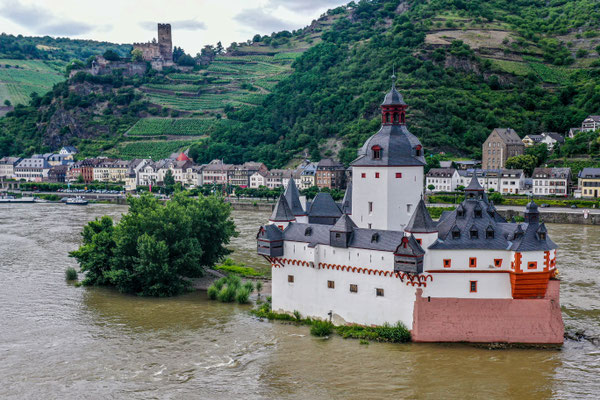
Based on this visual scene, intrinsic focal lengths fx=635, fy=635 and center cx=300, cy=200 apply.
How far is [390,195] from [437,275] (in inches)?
232

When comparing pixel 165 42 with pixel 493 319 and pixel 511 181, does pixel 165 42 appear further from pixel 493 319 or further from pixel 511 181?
pixel 493 319

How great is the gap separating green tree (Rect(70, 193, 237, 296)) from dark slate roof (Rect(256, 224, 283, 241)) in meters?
9.24

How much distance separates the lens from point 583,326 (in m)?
31.0

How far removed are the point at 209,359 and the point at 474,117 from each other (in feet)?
306

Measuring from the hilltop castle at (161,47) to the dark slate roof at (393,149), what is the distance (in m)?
167

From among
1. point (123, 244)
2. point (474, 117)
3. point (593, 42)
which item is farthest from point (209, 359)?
point (593, 42)

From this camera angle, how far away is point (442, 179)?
296 feet

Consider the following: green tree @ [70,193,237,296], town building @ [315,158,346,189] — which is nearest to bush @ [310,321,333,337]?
green tree @ [70,193,237,296]

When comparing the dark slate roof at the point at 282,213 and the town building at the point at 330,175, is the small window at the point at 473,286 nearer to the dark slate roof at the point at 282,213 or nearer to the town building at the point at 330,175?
the dark slate roof at the point at 282,213

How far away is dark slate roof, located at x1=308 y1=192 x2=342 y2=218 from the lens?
36812 millimetres

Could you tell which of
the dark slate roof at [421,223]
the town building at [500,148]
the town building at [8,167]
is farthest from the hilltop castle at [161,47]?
the dark slate roof at [421,223]

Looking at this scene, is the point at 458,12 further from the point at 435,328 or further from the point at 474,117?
the point at 435,328

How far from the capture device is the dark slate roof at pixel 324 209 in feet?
121

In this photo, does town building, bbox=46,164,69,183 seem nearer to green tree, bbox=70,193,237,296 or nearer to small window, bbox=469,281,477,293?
green tree, bbox=70,193,237,296
